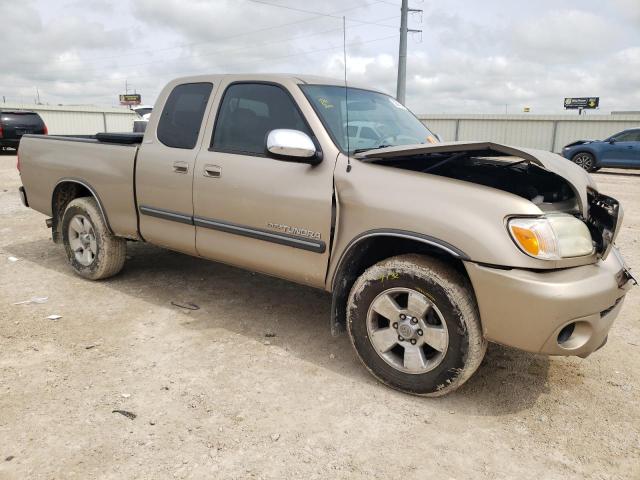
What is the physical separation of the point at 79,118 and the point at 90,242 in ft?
115

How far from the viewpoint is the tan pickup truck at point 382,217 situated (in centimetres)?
259

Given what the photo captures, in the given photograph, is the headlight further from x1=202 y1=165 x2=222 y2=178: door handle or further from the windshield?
x1=202 y1=165 x2=222 y2=178: door handle

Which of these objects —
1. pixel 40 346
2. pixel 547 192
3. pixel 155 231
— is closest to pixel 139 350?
pixel 40 346

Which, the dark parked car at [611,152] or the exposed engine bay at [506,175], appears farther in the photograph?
the dark parked car at [611,152]

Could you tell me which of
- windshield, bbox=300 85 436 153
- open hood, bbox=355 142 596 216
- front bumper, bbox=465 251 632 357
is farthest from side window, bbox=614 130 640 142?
front bumper, bbox=465 251 632 357

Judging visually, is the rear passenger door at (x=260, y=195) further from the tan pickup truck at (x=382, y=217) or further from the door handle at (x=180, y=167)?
the door handle at (x=180, y=167)

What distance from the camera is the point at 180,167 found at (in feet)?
12.8

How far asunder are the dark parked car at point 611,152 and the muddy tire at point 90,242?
50.8 ft

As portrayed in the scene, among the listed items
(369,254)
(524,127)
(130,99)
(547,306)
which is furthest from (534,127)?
(130,99)

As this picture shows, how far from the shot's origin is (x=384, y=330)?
301 centimetres

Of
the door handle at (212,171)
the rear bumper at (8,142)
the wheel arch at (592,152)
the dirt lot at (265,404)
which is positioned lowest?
the dirt lot at (265,404)

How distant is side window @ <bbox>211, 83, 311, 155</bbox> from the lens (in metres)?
3.52

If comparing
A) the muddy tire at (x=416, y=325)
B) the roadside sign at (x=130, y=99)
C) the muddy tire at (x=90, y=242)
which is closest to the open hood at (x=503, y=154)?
the muddy tire at (x=416, y=325)

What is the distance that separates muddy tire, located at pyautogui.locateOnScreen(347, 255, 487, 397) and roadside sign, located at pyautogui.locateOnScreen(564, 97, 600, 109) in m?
50.8
